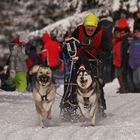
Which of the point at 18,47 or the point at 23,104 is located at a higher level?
the point at 18,47

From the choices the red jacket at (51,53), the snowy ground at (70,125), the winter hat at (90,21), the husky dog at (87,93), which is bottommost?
the snowy ground at (70,125)

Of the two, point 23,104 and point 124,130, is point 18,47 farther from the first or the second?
point 124,130

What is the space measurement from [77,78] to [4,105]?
3369mm

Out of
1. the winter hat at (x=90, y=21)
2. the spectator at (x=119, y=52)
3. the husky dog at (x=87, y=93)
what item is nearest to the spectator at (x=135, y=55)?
the spectator at (x=119, y=52)

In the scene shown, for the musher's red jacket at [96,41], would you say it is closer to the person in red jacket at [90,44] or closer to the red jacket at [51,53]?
the person in red jacket at [90,44]

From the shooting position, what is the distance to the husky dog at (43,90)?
900 centimetres

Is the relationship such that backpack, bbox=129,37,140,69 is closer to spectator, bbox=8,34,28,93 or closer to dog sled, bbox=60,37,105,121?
spectator, bbox=8,34,28,93

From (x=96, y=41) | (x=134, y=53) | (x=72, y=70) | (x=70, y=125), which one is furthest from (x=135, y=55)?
(x=70, y=125)

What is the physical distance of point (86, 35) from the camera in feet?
32.6

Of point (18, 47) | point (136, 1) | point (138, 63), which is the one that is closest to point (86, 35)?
point (138, 63)

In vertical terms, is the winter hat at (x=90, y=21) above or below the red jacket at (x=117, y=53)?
above

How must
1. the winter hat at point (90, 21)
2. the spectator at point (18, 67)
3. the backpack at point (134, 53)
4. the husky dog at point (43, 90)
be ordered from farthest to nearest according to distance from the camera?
1. the spectator at point (18, 67)
2. the backpack at point (134, 53)
3. the winter hat at point (90, 21)
4. the husky dog at point (43, 90)

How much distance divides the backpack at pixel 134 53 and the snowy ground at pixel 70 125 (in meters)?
1.72

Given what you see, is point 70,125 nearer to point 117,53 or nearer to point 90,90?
point 90,90
